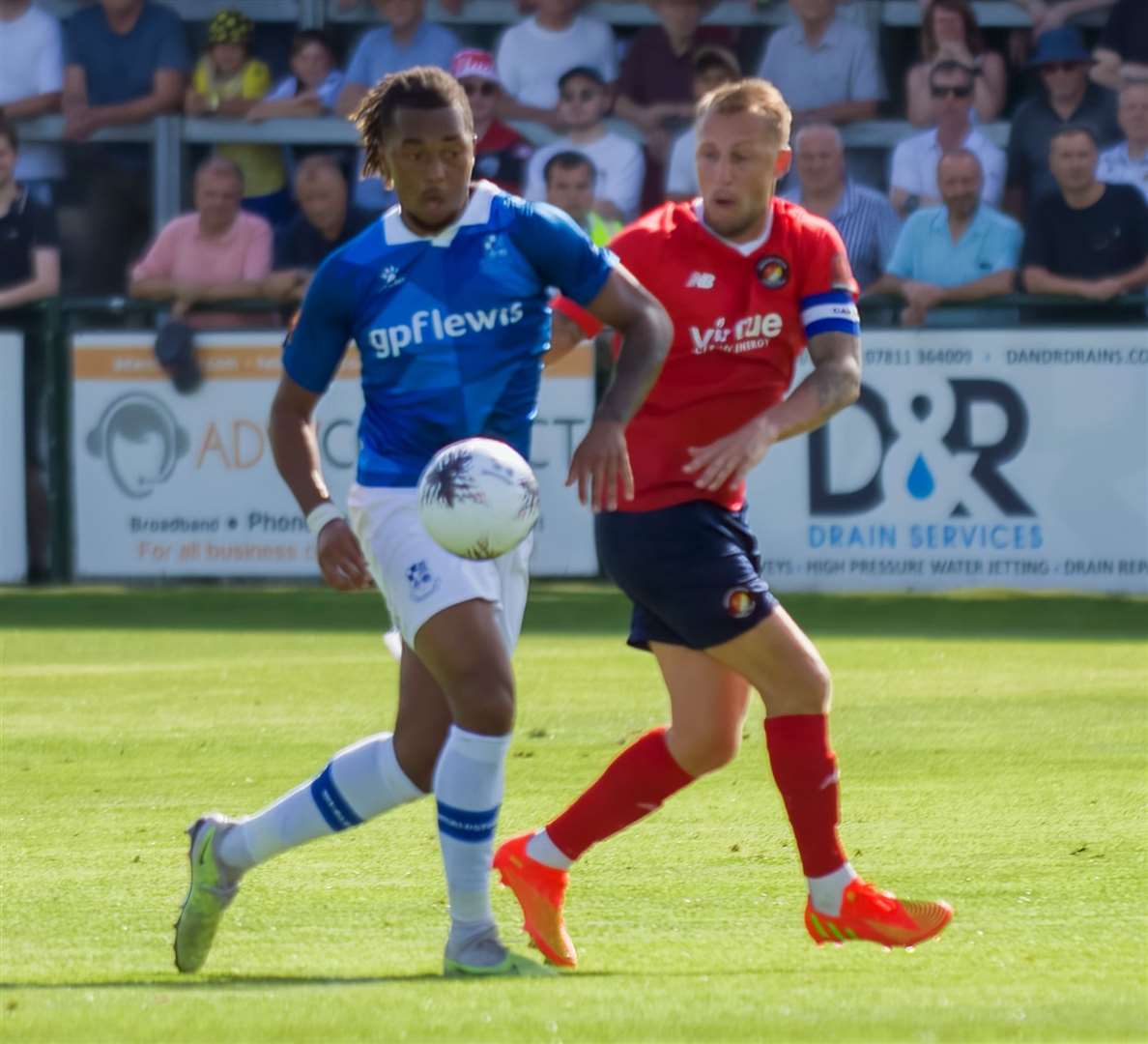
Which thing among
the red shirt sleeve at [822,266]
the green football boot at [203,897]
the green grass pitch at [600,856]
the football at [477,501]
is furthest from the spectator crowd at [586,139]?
the football at [477,501]

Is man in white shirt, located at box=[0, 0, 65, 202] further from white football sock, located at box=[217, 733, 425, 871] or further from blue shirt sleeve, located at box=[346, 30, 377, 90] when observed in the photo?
white football sock, located at box=[217, 733, 425, 871]

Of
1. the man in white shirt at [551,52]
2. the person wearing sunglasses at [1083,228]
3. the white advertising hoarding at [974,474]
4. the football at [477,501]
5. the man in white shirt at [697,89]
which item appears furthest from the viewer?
the man in white shirt at [551,52]

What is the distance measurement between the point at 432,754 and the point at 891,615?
9354 millimetres

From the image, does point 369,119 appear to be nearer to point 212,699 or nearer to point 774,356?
point 774,356

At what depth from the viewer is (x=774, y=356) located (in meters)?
6.03

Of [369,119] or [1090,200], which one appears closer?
[369,119]

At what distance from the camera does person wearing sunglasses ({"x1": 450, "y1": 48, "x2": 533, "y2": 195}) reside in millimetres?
17016

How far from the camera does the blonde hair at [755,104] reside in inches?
231

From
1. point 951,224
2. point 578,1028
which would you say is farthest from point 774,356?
point 951,224

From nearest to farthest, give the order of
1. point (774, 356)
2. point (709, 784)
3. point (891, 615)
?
point (774, 356) → point (709, 784) → point (891, 615)

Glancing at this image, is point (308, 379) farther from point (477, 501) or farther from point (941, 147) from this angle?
point (941, 147)

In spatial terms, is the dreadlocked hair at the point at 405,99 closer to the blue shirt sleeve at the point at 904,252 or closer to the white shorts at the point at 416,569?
the white shorts at the point at 416,569

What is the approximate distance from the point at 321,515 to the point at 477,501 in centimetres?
52

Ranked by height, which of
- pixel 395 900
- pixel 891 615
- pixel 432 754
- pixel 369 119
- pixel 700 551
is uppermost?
Result: pixel 369 119
